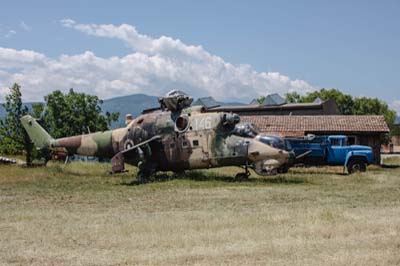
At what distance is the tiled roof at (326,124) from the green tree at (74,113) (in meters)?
18.1

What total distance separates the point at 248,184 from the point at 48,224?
10.3 metres

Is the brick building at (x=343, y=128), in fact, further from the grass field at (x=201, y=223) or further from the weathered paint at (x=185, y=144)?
the grass field at (x=201, y=223)

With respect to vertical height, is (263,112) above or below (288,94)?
below

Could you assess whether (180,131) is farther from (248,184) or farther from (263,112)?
(263,112)

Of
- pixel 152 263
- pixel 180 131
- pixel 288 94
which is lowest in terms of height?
pixel 152 263

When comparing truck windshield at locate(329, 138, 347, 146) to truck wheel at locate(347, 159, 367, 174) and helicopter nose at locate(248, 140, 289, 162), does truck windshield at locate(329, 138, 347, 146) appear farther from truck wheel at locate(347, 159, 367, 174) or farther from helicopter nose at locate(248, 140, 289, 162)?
helicopter nose at locate(248, 140, 289, 162)

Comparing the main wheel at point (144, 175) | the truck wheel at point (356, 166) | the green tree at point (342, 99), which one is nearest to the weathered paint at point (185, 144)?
the main wheel at point (144, 175)

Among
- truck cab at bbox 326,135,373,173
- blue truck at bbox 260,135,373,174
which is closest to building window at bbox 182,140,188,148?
blue truck at bbox 260,135,373,174

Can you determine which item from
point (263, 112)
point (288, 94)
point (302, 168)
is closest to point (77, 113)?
point (263, 112)

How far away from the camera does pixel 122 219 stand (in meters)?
12.1

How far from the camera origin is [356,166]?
91.4 feet

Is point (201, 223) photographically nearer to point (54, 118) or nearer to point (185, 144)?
point (185, 144)

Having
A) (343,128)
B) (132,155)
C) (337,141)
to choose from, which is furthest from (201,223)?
(343,128)

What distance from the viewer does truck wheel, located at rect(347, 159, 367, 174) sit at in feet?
91.2
